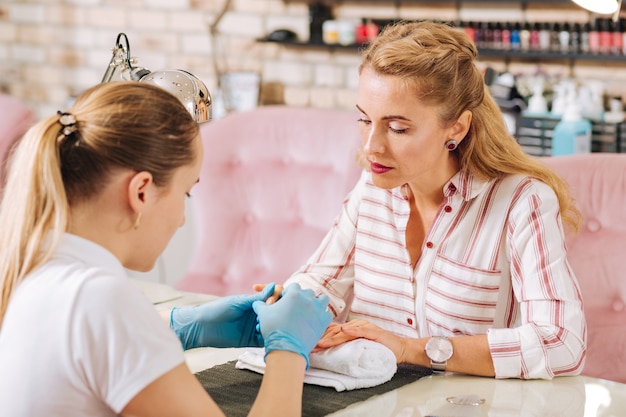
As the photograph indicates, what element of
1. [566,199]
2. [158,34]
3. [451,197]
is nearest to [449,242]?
[451,197]

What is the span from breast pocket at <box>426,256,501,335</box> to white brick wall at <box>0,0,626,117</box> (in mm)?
1558

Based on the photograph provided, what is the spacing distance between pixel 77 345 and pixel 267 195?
1.59 m

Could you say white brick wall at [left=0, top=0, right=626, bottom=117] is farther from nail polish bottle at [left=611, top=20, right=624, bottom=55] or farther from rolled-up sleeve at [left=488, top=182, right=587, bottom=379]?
rolled-up sleeve at [left=488, top=182, right=587, bottom=379]

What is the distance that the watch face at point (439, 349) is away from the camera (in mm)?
1489

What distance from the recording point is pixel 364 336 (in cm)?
148

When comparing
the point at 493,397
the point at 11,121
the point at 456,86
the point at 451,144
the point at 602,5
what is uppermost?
the point at 602,5

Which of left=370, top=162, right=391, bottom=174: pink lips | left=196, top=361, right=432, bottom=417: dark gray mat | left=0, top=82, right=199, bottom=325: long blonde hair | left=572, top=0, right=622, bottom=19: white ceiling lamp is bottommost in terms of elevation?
left=196, top=361, right=432, bottom=417: dark gray mat

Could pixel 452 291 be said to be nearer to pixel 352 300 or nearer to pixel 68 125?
pixel 352 300

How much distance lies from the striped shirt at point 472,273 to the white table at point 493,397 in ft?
0.13

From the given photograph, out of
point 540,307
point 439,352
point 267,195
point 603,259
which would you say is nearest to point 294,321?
point 439,352


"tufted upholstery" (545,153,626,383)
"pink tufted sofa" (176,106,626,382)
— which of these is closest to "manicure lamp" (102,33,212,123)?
"tufted upholstery" (545,153,626,383)

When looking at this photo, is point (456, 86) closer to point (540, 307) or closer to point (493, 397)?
point (540, 307)

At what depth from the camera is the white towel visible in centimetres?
139

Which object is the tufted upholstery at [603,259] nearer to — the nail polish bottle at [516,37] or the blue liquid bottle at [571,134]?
the blue liquid bottle at [571,134]
